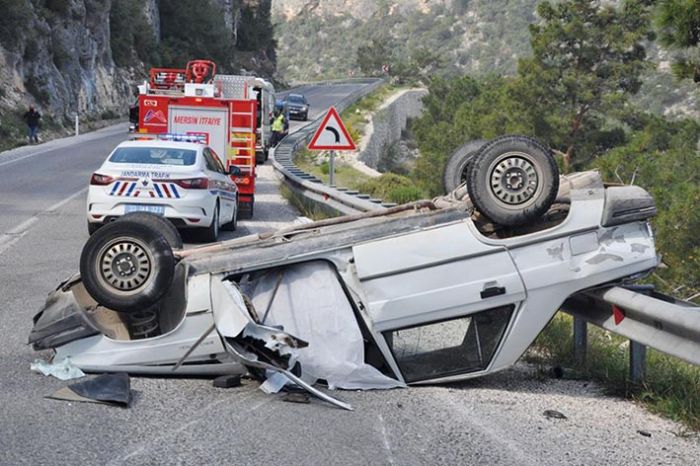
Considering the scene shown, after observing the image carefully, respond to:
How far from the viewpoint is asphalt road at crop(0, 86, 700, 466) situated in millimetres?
5652

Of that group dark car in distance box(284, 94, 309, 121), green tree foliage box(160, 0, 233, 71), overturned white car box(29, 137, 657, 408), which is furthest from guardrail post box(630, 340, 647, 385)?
green tree foliage box(160, 0, 233, 71)

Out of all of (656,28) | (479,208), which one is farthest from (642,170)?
(479,208)

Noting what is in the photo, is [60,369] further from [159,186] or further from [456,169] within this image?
Result: [159,186]

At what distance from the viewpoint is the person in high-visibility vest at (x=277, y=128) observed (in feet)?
136

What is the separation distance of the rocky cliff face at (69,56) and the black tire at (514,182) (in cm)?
3704

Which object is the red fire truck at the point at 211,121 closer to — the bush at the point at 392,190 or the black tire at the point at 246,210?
the black tire at the point at 246,210

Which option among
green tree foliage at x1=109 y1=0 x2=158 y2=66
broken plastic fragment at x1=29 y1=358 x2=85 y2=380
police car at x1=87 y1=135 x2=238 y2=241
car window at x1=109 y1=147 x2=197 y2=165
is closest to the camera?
broken plastic fragment at x1=29 y1=358 x2=85 y2=380

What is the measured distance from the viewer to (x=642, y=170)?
34688 mm

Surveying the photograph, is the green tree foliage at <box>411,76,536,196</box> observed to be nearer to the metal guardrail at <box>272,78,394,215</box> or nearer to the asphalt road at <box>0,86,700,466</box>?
the metal guardrail at <box>272,78,394,215</box>

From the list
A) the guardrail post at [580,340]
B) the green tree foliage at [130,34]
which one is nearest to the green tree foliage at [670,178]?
the guardrail post at [580,340]

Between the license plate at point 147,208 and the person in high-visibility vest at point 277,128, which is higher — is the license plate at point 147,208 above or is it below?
above

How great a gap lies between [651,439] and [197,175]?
31.8 ft

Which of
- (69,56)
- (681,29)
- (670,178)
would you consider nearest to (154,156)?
(681,29)

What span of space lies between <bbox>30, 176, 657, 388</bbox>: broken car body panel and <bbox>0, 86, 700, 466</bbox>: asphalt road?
0.25m
